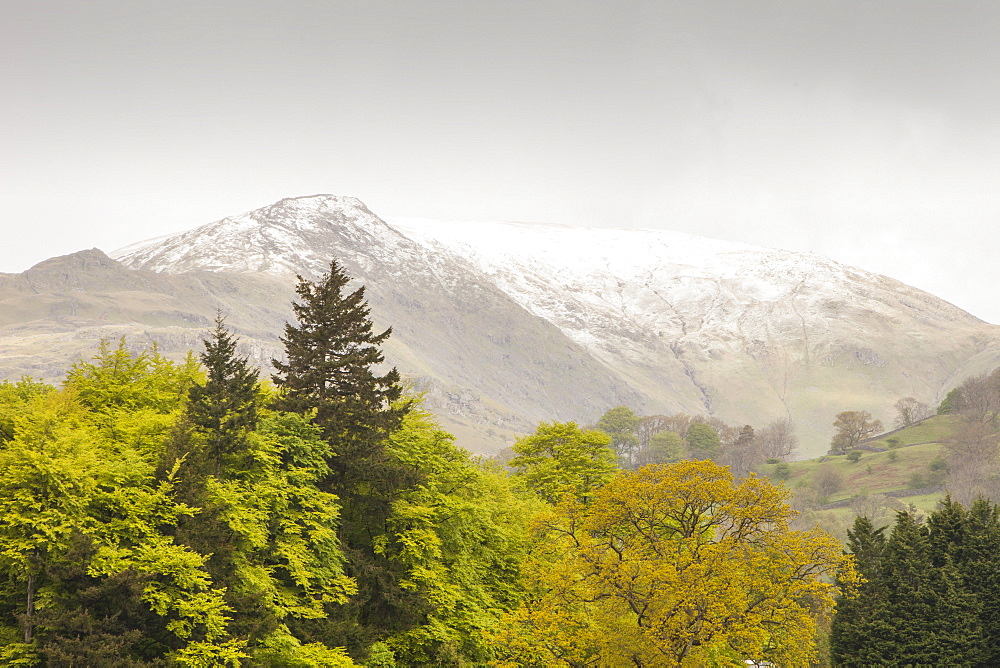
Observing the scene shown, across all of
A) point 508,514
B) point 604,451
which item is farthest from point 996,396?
point 508,514

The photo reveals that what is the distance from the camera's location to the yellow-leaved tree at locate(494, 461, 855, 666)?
115ft

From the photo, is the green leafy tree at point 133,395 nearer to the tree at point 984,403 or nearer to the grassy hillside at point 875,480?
the grassy hillside at point 875,480

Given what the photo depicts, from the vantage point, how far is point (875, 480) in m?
174

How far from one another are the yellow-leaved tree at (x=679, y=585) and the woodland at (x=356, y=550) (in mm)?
149

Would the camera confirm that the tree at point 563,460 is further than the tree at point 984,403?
No

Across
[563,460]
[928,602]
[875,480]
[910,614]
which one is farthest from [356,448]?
[875,480]

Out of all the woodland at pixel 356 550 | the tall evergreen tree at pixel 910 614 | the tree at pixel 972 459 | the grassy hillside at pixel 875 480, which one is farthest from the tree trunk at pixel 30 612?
the tree at pixel 972 459

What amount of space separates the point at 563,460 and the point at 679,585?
A: 28753 mm

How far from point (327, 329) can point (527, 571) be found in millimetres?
18478

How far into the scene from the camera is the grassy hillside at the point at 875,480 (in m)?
150

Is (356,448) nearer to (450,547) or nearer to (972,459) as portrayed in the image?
(450,547)

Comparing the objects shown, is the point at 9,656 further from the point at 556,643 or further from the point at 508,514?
the point at 508,514

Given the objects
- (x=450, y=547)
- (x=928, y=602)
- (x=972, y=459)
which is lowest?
(x=928, y=602)

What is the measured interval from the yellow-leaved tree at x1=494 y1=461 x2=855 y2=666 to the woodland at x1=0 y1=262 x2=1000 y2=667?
0.49 feet
